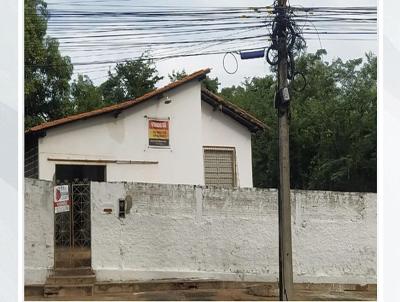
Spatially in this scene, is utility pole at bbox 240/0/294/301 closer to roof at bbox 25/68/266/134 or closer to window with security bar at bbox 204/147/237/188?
roof at bbox 25/68/266/134

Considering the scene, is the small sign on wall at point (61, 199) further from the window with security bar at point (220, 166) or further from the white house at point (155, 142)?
the window with security bar at point (220, 166)

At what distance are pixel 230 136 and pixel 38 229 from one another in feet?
14.7

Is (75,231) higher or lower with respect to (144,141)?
lower

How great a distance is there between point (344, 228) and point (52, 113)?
6.18 m

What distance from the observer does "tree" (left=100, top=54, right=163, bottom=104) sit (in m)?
13.4

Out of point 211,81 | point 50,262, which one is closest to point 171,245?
point 50,262

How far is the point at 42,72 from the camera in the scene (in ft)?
39.2

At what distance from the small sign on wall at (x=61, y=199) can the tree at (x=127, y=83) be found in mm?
4693

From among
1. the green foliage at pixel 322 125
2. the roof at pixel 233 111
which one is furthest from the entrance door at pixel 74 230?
the green foliage at pixel 322 125

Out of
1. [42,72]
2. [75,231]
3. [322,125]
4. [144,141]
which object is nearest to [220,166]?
[144,141]

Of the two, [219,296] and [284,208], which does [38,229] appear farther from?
[284,208]

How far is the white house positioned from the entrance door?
3.71 feet
